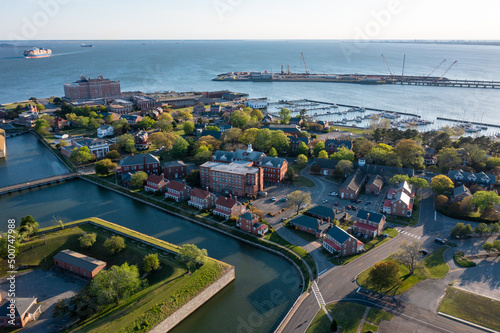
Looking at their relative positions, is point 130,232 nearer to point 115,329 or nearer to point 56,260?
point 56,260

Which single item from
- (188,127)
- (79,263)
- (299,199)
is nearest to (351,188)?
(299,199)

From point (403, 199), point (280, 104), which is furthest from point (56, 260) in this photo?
point (280, 104)

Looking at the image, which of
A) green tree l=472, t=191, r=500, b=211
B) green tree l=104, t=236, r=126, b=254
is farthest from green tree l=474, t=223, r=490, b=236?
green tree l=104, t=236, r=126, b=254

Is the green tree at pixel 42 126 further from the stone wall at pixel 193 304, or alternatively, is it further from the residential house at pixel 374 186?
the residential house at pixel 374 186

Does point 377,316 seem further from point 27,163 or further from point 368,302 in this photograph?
point 27,163

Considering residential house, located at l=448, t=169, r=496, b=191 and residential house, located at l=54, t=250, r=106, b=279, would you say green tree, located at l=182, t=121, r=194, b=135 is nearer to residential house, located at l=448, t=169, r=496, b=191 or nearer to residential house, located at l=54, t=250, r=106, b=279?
residential house, located at l=54, t=250, r=106, b=279
